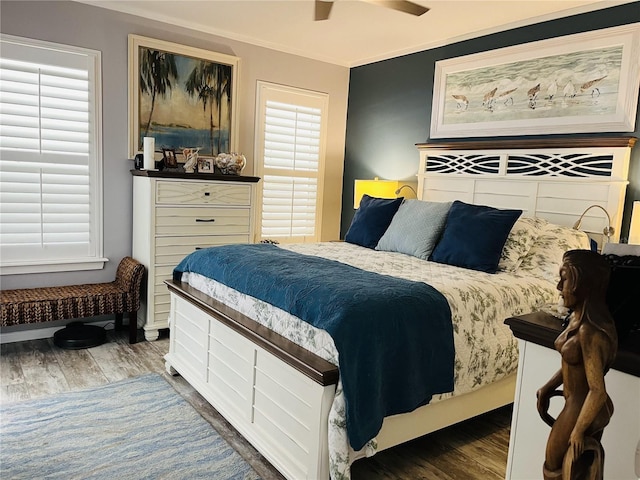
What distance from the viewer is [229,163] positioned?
423 centimetres

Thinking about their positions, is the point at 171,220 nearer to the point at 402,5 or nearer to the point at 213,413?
the point at 213,413

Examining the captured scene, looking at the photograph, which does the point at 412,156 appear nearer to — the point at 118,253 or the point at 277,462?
the point at 118,253

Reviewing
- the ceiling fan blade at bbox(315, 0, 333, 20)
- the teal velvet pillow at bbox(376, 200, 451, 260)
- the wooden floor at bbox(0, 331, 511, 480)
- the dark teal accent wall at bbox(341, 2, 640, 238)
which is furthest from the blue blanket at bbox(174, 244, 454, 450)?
the dark teal accent wall at bbox(341, 2, 640, 238)

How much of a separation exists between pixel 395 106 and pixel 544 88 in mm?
1549

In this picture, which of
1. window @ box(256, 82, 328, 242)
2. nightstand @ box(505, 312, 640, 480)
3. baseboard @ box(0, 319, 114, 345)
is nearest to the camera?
nightstand @ box(505, 312, 640, 480)

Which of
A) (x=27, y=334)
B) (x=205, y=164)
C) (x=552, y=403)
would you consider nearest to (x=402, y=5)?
(x=205, y=164)

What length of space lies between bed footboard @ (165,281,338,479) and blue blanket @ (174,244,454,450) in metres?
0.12

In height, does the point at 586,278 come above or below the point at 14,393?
above

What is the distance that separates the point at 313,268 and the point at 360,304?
58 cm

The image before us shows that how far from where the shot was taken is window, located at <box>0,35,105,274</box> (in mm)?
3492

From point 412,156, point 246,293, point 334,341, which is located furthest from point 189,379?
point 412,156

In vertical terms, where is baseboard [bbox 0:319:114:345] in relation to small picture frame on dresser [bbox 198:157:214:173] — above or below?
below

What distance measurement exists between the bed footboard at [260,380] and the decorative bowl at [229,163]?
149 centimetres

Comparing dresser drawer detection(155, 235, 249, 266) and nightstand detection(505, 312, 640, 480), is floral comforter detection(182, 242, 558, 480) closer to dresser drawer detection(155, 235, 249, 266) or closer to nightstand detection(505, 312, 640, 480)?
nightstand detection(505, 312, 640, 480)
